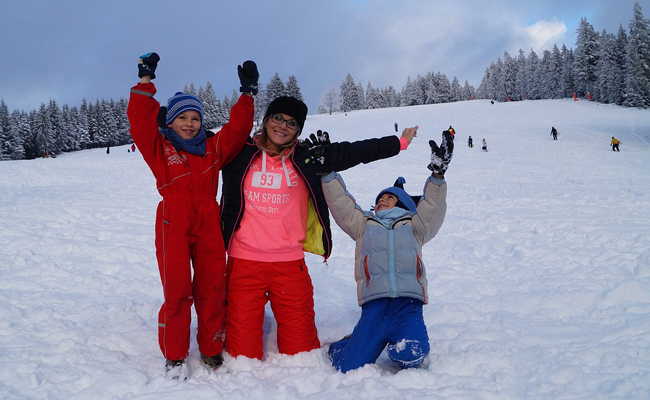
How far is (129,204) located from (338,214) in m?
9.97

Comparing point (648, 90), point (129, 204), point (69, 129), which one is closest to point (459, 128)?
point (648, 90)

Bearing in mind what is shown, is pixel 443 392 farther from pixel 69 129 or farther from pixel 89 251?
pixel 69 129

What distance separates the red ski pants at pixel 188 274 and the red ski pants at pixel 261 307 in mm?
141

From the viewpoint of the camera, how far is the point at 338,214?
350cm

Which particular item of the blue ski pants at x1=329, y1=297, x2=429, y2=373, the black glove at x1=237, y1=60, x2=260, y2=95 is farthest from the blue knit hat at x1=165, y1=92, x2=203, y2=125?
the blue ski pants at x1=329, y1=297, x2=429, y2=373

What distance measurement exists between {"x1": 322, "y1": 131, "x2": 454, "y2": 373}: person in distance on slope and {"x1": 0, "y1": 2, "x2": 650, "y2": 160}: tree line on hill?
185 feet

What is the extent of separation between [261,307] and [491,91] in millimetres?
94293

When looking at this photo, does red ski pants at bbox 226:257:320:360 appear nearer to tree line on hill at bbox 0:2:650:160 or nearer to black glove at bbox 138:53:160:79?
black glove at bbox 138:53:160:79

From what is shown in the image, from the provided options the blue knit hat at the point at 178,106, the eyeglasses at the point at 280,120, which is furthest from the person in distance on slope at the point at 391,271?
the blue knit hat at the point at 178,106

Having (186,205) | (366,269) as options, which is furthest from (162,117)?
(366,269)

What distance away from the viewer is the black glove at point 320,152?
323 centimetres

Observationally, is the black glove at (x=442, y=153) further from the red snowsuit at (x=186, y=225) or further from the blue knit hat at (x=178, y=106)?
the blue knit hat at (x=178, y=106)

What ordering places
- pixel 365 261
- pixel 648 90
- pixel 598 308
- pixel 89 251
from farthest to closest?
pixel 648 90
pixel 89 251
pixel 598 308
pixel 365 261

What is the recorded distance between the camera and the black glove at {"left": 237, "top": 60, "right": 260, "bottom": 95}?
10.4ft
